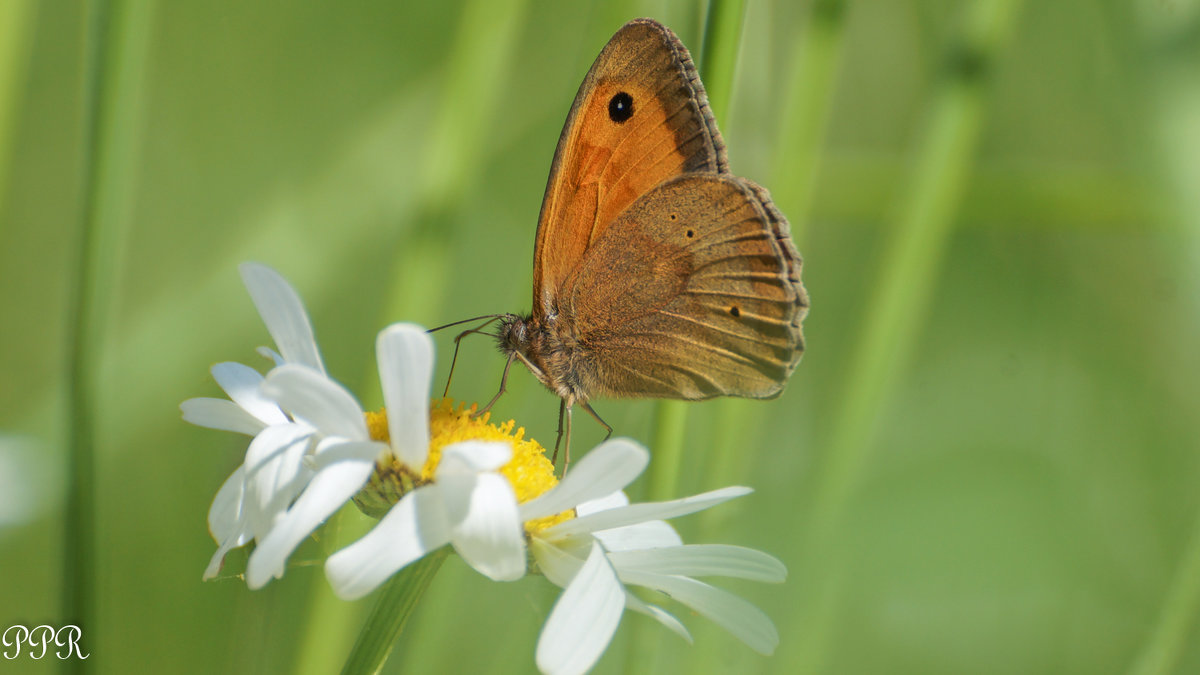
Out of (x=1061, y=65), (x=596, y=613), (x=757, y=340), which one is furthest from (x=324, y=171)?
(x=1061, y=65)

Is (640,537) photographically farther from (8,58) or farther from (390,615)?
(8,58)

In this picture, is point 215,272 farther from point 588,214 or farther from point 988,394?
point 988,394

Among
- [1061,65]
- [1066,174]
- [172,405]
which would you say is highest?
[1061,65]

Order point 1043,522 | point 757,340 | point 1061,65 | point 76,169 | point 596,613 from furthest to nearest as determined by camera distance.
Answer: point 1061,65
point 1043,522
point 76,169
point 757,340
point 596,613

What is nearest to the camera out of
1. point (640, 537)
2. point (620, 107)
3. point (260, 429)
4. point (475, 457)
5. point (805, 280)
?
point (475, 457)

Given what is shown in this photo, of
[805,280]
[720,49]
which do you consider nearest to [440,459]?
[720,49]

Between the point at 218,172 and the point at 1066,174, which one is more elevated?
the point at 1066,174

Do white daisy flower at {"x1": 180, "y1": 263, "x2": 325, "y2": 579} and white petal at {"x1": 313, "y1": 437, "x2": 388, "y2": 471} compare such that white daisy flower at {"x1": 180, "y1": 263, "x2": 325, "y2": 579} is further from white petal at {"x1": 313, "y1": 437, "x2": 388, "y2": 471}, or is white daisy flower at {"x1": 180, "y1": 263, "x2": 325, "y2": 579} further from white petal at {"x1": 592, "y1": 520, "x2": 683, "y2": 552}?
white petal at {"x1": 592, "y1": 520, "x2": 683, "y2": 552}
